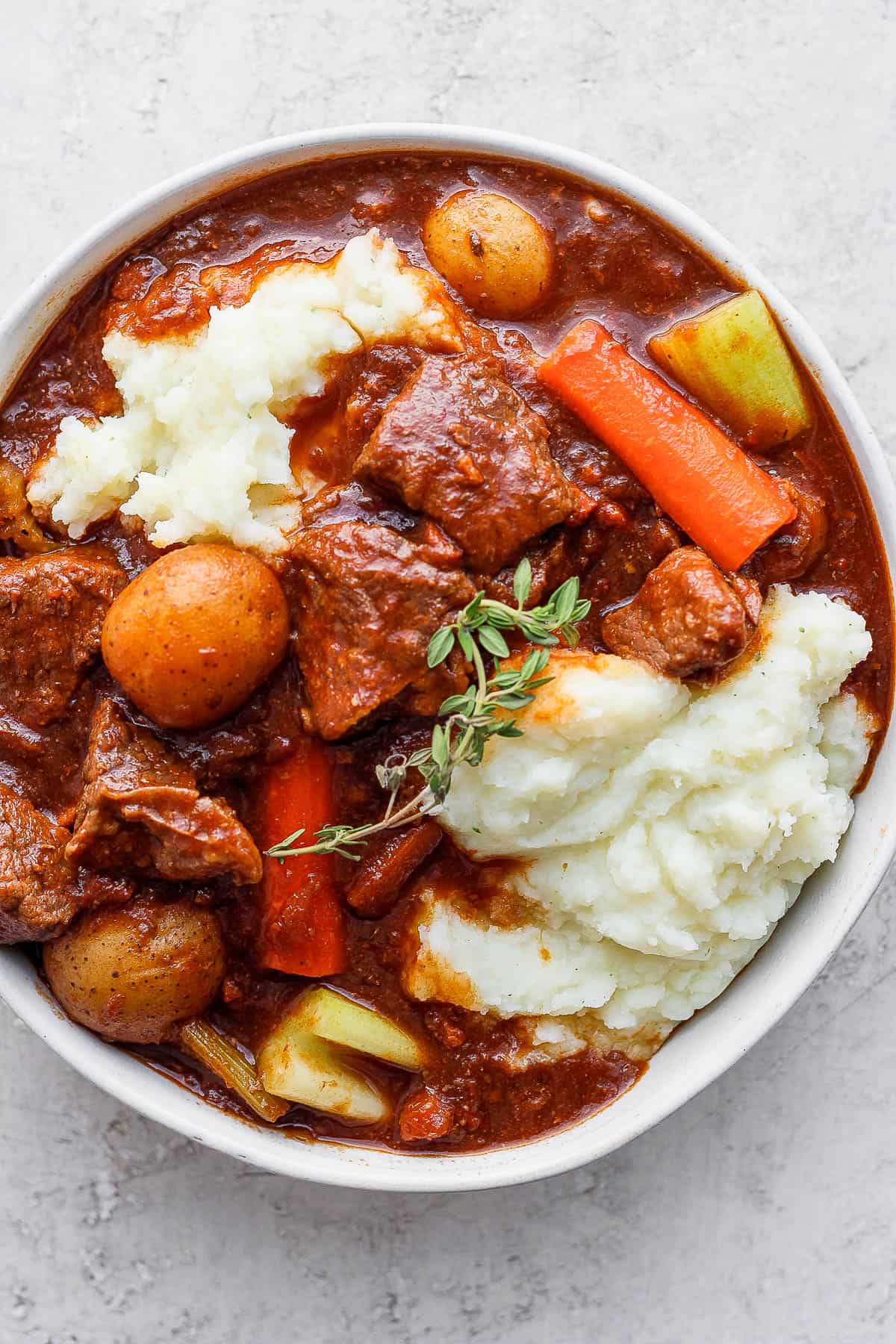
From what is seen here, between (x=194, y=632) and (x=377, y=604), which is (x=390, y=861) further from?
(x=194, y=632)

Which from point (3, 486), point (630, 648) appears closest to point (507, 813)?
point (630, 648)

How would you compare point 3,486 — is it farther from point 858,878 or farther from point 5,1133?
point 858,878

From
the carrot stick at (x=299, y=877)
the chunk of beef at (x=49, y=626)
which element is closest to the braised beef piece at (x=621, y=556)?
the carrot stick at (x=299, y=877)

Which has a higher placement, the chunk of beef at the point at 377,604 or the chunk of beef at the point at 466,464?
the chunk of beef at the point at 466,464

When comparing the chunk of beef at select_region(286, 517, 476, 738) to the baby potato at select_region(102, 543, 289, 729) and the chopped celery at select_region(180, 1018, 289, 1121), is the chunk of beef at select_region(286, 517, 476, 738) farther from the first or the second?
the chopped celery at select_region(180, 1018, 289, 1121)

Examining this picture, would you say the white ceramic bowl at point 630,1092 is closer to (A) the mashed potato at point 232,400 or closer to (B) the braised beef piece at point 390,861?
(A) the mashed potato at point 232,400

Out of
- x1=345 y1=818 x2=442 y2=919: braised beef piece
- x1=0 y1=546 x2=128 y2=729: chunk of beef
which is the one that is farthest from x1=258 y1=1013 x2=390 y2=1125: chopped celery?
x1=0 y1=546 x2=128 y2=729: chunk of beef

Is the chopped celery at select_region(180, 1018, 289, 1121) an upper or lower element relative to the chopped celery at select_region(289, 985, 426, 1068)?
lower
